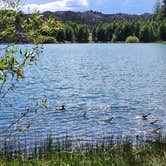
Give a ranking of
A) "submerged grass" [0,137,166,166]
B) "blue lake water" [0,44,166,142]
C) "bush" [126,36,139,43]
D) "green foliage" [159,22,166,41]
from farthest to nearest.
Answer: "bush" [126,36,139,43]
"green foliage" [159,22,166,41]
"blue lake water" [0,44,166,142]
"submerged grass" [0,137,166,166]

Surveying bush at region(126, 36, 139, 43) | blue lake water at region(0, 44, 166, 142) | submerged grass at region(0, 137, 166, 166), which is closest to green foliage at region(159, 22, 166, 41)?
bush at region(126, 36, 139, 43)

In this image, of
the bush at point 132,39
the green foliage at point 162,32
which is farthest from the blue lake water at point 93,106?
the bush at point 132,39

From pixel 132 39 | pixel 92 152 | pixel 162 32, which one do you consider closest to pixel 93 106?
pixel 92 152

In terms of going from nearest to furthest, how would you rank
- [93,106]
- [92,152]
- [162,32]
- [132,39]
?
1. [92,152]
2. [93,106]
3. [162,32]
4. [132,39]

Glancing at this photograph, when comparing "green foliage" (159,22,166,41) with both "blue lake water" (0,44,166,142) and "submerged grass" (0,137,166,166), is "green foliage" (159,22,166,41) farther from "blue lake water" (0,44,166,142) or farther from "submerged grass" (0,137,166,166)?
"submerged grass" (0,137,166,166)

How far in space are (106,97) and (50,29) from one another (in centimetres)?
2751

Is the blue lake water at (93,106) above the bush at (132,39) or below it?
above

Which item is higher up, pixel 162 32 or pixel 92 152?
pixel 92 152

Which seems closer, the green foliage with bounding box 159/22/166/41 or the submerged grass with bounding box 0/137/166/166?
the submerged grass with bounding box 0/137/166/166

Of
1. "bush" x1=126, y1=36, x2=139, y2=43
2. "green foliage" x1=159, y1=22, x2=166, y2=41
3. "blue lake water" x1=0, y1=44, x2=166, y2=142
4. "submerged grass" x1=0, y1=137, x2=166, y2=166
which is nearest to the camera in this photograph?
"submerged grass" x1=0, y1=137, x2=166, y2=166

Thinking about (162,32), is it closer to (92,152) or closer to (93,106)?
(93,106)

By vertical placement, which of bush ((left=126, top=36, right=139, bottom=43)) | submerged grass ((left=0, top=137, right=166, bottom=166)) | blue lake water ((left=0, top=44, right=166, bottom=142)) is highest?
submerged grass ((left=0, top=137, right=166, bottom=166))

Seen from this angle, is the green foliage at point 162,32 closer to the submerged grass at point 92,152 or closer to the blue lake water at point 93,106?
the blue lake water at point 93,106

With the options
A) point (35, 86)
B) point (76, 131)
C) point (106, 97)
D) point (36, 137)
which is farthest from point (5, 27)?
point (35, 86)
